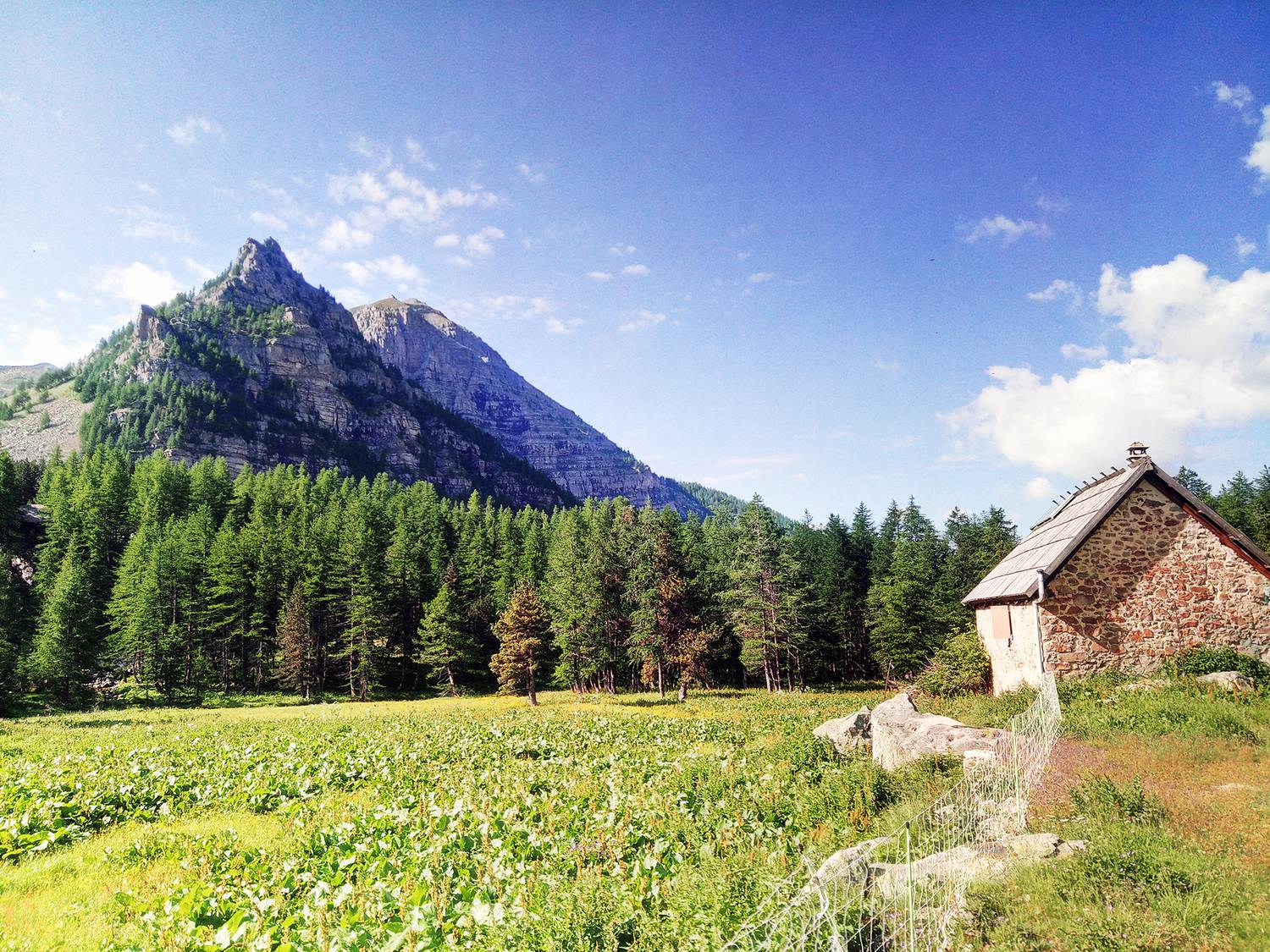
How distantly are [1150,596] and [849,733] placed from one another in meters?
11.1

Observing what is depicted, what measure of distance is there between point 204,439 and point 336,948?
17257cm

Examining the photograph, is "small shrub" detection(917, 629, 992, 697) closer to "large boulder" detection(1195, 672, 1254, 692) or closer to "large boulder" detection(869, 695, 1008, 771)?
"large boulder" detection(1195, 672, 1254, 692)

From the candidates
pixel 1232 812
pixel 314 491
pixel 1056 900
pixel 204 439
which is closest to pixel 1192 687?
pixel 1232 812

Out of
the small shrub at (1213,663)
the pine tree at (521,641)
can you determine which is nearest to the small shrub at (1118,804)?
the small shrub at (1213,663)

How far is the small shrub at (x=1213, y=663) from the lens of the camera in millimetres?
17453

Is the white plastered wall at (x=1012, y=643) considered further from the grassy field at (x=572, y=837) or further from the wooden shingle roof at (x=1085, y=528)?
the grassy field at (x=572, y=837)

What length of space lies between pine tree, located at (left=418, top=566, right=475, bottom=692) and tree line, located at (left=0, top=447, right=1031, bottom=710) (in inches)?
9.2

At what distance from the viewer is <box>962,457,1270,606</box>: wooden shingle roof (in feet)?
61.7

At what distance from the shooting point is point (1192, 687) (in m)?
16.3

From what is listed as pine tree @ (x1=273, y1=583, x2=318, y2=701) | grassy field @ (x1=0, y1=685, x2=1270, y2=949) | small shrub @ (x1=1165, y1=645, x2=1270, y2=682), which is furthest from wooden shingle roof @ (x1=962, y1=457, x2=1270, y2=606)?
Result: pine tree @ (x1=273, y1=583, x2=318, y2=701)

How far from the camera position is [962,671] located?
85.3 ft

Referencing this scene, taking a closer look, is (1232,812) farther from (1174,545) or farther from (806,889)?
(1174,545)

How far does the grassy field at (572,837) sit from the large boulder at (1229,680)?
1.02 metres

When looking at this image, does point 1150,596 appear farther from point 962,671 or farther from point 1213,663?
point 962,671
